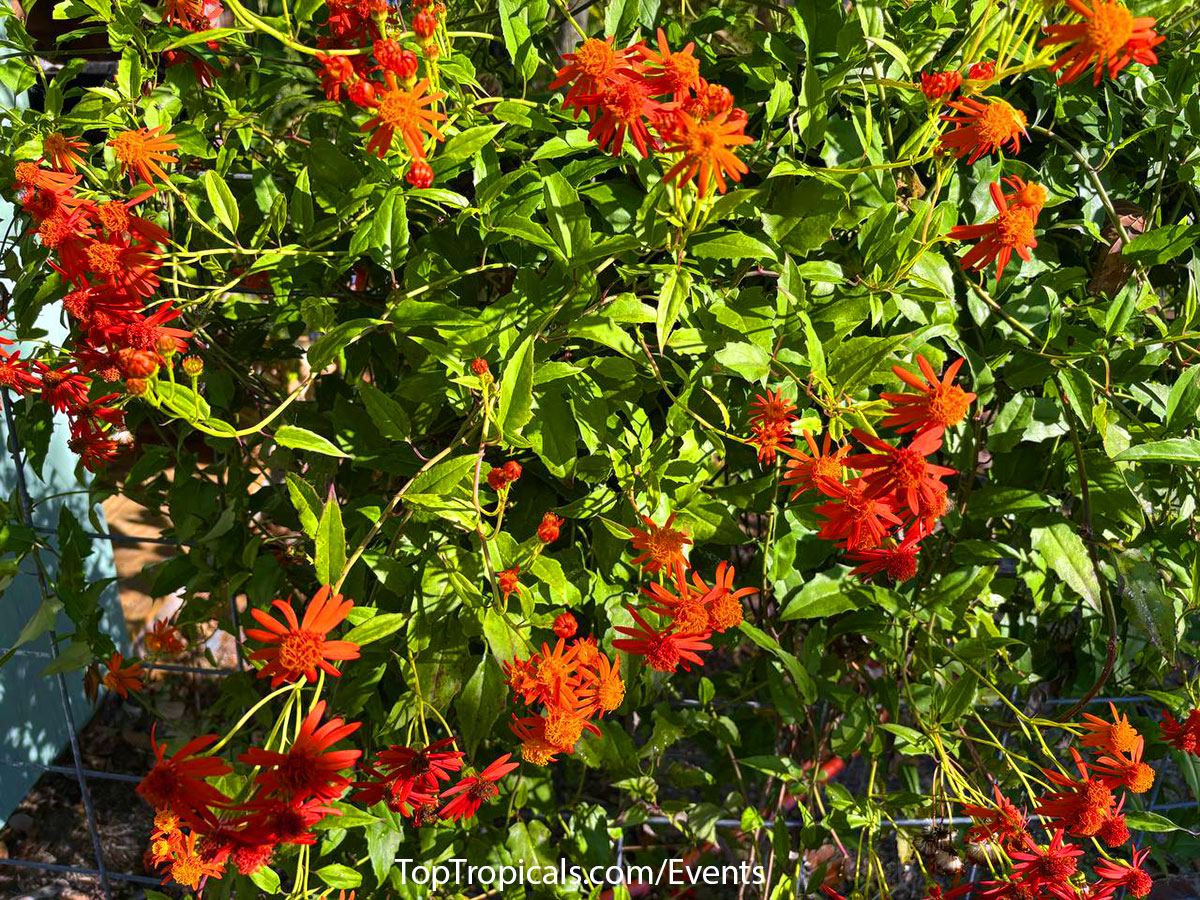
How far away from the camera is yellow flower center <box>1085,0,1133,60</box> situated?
74cm

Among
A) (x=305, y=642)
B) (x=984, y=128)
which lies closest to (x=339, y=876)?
(x=305, y=642)

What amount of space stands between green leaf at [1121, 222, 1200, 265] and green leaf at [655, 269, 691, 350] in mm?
613

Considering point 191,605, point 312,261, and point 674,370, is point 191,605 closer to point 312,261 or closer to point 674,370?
point 312,261

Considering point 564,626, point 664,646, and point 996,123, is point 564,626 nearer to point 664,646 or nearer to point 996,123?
point 664,646

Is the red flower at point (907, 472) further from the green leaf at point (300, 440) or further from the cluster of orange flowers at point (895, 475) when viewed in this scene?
the green leaf at point (300, 440)

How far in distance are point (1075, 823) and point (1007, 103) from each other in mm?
767

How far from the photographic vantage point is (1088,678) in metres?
1.51

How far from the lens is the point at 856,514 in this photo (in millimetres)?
845

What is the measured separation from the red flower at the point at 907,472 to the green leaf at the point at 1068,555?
37 centimetres

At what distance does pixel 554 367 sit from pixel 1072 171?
74 cm

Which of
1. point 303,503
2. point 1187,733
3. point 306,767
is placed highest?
point 303,503

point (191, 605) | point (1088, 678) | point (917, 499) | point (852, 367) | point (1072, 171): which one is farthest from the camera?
point (1088, 678)

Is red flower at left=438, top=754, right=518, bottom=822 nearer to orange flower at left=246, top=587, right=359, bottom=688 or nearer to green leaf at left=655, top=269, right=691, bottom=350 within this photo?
orange flower at left=246, top=587, right=359, bottom=688

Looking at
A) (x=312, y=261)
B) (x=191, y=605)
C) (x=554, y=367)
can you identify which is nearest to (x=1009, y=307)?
(x=554, y=367)
